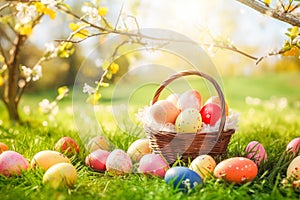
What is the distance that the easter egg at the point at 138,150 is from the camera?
2.13m

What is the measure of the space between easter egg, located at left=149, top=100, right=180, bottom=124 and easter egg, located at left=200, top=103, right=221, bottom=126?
120mm

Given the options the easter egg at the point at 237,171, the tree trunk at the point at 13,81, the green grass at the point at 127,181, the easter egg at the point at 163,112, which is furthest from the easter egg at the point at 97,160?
the tree trunk at the point at 13,81

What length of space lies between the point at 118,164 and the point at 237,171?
52cm

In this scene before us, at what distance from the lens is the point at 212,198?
163 centimetres

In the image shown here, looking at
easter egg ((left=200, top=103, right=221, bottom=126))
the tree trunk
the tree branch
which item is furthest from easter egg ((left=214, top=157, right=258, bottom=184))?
the tree trunk

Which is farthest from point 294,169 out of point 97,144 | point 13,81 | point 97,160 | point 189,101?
point 13,81

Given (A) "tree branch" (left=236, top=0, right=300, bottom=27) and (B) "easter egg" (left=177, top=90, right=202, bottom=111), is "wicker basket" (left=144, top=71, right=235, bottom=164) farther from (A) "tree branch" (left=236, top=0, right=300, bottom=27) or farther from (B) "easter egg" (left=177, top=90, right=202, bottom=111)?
(A) "tree branch" (left=236, top=0, right=300, bottom=27)

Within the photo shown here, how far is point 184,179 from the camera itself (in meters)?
1.71

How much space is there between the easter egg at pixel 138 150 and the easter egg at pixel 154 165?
16 centimetres

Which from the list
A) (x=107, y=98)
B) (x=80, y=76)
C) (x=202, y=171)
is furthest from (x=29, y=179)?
(x=107, y=98)

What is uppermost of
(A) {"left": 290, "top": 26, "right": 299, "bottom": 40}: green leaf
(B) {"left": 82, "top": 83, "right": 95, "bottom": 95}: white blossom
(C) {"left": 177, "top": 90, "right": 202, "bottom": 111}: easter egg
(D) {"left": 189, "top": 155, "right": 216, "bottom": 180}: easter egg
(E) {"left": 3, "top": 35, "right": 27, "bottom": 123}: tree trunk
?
(A) {"left": 290, "top": 26, "right": 299, "bottom": 40}: green leaf

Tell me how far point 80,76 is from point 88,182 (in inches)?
32.6

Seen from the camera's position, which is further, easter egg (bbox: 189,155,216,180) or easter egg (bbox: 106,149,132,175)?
easter egg (bbox: 106,149,132,175)

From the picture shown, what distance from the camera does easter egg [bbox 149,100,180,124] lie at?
2059 mm
